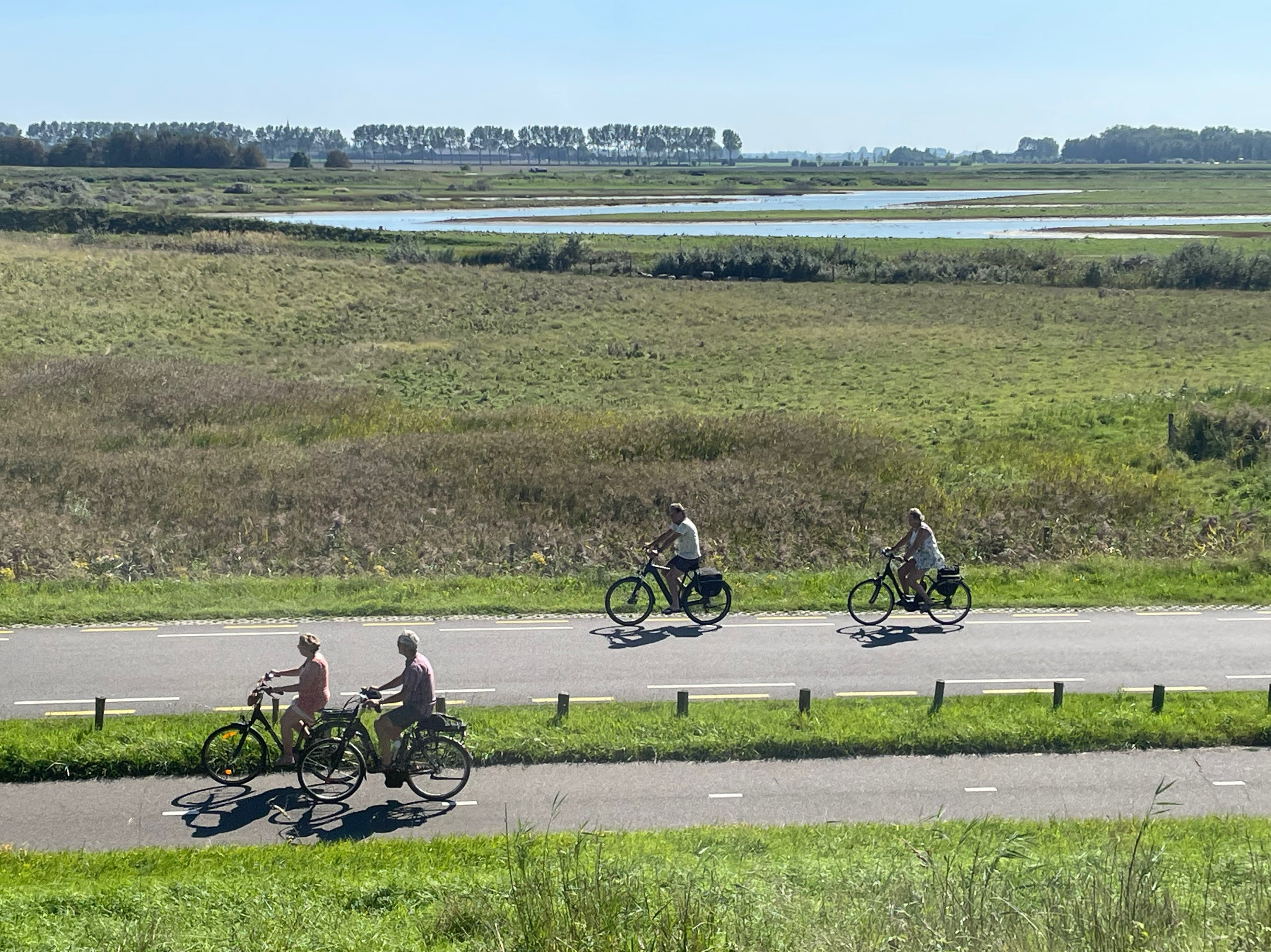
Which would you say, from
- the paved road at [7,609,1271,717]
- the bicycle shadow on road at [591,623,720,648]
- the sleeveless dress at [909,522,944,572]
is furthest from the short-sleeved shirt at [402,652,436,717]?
the sleeveless dress at [909,522,944,572]

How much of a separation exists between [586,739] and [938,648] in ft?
22.2

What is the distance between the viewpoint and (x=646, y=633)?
1873 cm

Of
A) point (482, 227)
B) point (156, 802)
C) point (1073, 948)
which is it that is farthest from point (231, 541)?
point (482, 227)

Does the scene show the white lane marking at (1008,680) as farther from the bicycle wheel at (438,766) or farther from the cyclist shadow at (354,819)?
the cyclist shadow at (354,819)

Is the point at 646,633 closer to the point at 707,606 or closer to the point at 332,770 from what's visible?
the point at 707,606

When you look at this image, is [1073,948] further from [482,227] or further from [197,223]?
[482,227]

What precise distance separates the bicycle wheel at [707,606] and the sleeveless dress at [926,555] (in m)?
3.13

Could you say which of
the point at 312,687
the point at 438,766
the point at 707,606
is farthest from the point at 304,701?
the point at 707,606

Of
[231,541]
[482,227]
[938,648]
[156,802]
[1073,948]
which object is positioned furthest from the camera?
[482,227]

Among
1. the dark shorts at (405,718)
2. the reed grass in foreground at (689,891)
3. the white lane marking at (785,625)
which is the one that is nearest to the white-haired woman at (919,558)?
the white lane marking at (785,625)

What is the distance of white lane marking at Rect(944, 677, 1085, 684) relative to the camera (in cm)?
1648

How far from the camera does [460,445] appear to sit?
29.8m

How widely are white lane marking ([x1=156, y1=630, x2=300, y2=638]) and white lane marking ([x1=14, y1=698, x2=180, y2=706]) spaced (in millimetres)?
2641

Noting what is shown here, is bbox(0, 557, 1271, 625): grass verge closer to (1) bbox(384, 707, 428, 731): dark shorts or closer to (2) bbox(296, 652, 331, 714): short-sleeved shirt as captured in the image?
(2) bbox(296, 652, 331, 714): short-sleeved shirt
